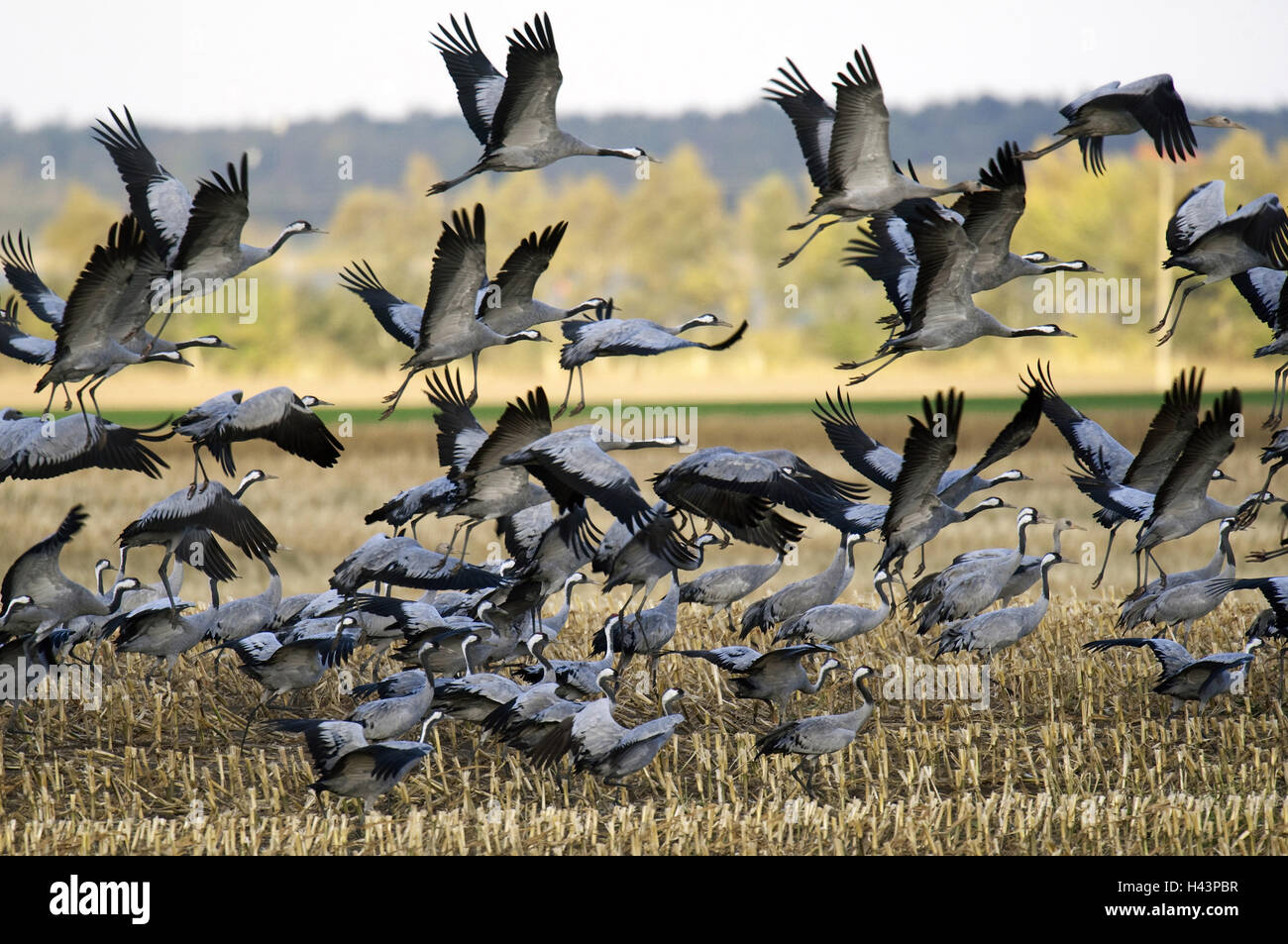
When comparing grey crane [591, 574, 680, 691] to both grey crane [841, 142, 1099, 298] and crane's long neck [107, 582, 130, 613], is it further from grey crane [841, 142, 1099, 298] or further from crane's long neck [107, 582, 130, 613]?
crane's long neck [107, 582, 130, 613]

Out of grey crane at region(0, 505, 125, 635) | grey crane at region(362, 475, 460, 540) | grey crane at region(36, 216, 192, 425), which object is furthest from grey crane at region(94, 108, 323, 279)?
grey crane at region(362, 475, 460, 540)

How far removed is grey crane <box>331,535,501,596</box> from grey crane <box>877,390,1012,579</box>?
2.77 meters

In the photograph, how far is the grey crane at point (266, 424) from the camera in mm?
8281

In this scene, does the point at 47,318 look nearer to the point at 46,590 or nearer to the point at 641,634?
the point at 46,590

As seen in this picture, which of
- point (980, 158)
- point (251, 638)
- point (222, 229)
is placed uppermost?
point (980, 158)

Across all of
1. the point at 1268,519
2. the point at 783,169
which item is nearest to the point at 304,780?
the point at 1268,519

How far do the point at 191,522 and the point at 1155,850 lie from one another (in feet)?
19.3

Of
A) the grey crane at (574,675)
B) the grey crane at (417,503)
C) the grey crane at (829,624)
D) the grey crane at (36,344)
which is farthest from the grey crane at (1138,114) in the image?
the grey crane at (36,344)

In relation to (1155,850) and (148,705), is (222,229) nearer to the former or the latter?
(148,705)

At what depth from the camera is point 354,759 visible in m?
6.96

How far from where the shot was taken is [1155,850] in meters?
6.82

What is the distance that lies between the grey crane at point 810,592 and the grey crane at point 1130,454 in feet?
5.67

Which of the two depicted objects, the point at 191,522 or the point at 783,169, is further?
the point at 783,169

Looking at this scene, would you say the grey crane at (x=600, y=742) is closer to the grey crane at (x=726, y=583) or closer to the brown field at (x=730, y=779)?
the brown field at (x=730, y=779)
